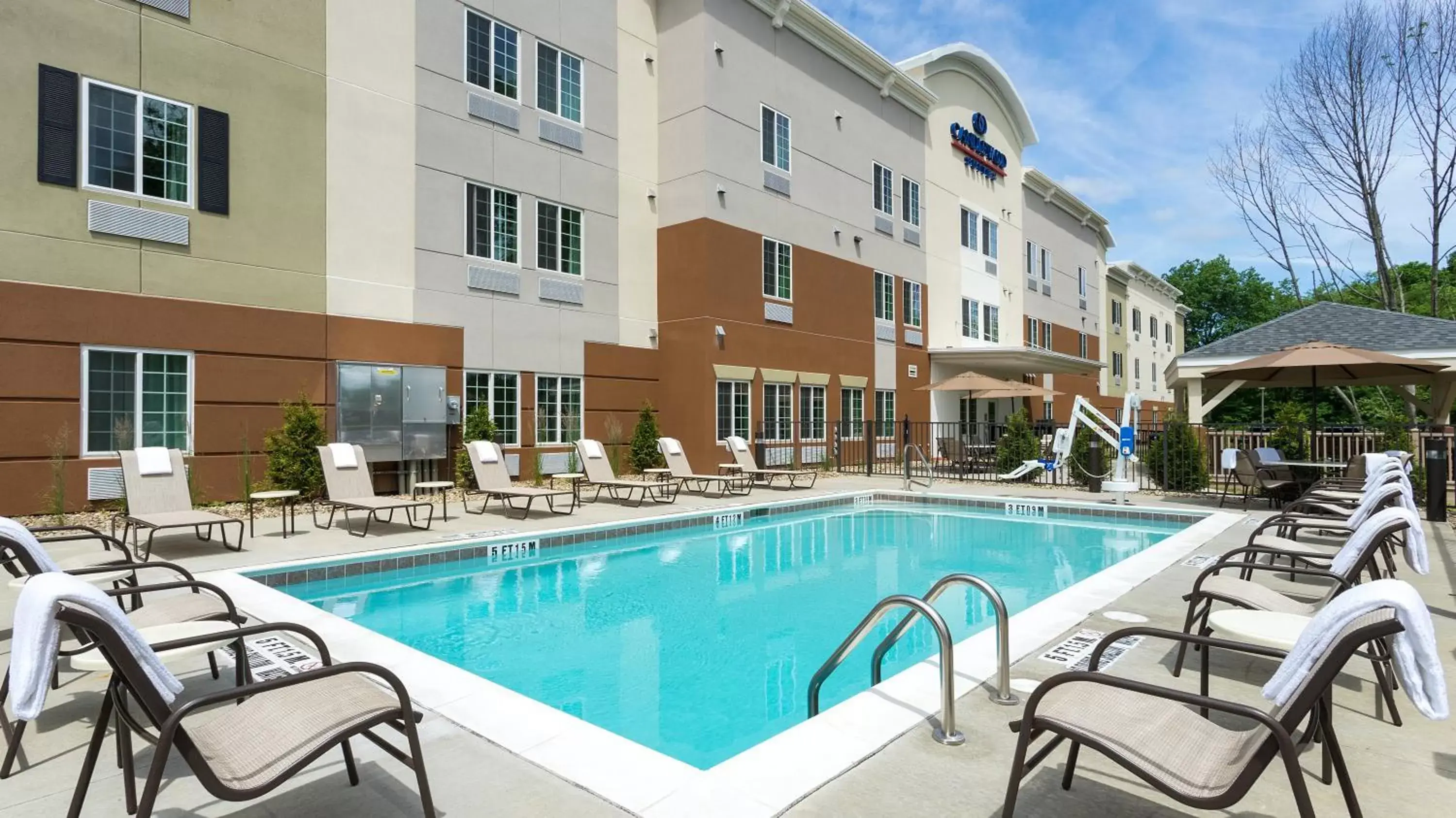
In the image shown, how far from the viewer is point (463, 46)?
14273 mm

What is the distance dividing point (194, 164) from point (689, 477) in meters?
9.04

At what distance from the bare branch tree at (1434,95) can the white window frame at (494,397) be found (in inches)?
895

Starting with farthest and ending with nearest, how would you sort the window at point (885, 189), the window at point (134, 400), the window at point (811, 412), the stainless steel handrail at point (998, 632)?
the window at point (885, 189) → the window at point (811, 412) → the window at point (134, 400) → the stainless steel handrail at point (998, 632)

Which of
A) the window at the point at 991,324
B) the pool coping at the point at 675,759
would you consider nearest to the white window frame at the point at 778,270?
the window at the point at 991,324

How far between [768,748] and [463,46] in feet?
48.7

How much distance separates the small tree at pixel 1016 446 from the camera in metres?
16.1

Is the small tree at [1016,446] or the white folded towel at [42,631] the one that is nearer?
the white folded towel at [42,631]

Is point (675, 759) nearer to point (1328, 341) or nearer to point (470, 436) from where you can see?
point (470, 436)

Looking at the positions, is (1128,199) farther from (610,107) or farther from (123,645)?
(123,645)

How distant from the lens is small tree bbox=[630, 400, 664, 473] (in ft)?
55.7

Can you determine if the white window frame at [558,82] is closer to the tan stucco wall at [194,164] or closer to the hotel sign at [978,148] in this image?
the tan stucco wall at [194,164]

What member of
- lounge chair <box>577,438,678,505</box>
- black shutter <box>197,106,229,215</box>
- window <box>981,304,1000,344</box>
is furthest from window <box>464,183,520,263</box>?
window <box>981,304,1000,344</box>

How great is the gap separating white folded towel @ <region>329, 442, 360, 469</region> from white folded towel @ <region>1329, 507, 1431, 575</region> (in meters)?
10.3

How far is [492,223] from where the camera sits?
580 inches
